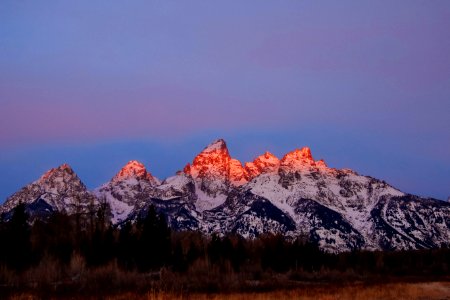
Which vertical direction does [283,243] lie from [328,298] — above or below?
above

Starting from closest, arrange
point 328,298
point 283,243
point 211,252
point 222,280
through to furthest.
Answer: point 328,298
point 222,280
point 211,252
point 283,243

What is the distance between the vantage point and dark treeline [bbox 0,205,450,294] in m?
39.3

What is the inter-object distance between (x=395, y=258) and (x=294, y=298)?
67.5 m

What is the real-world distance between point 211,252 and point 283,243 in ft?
43.8

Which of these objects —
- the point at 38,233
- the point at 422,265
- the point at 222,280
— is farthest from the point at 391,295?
the point at 422,265

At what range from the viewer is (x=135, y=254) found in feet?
162

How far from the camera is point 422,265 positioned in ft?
272

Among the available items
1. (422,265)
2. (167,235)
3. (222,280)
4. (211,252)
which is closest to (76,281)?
(222,280)

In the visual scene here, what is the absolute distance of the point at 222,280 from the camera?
39844mm

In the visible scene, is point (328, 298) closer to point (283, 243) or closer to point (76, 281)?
point (76, 281)

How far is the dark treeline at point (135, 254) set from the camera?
39281mm

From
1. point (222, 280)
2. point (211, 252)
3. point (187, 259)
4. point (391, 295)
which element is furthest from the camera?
point (211, 252)

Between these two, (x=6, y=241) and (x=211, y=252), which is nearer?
(x=6, y=241)

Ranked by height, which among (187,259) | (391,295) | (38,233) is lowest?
(391,295)
